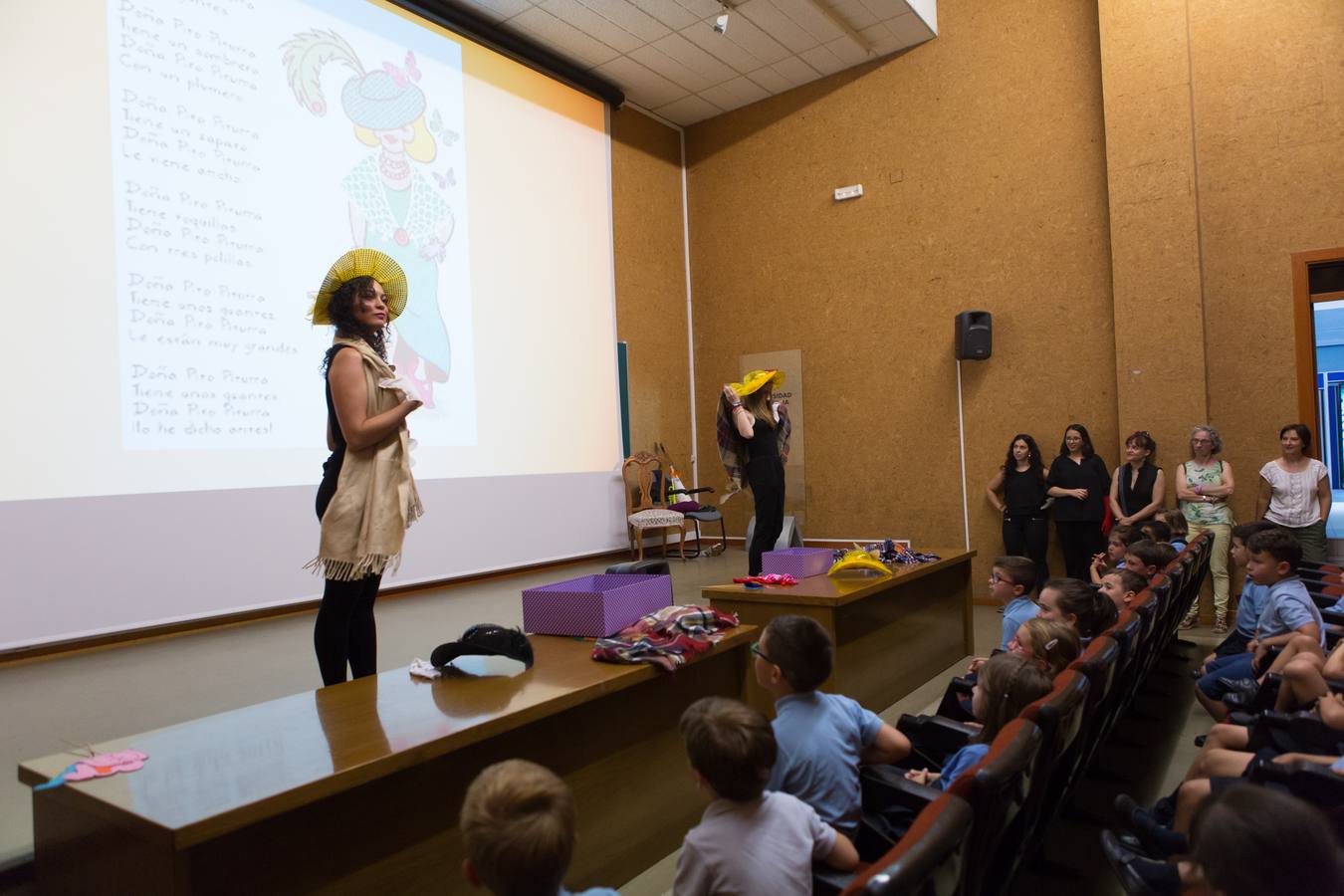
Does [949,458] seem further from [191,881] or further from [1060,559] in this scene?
[191,881]

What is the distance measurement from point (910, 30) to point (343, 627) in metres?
6.13

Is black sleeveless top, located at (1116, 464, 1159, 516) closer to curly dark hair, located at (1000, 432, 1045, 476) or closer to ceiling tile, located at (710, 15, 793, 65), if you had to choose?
curly dark hair, located at (1000, 432, 1045, 476)

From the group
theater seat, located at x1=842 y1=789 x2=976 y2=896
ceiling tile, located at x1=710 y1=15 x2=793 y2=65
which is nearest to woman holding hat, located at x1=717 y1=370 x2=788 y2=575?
theater seat, located at x1=842 y1=789 x2=976 y2=896

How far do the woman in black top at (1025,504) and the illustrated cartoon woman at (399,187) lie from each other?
3.90m

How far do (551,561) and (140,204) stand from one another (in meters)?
3.52

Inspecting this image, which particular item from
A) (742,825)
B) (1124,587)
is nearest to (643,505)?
(1124,587)

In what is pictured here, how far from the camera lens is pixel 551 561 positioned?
21.1 ft

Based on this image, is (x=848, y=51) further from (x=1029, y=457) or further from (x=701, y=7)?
(x=1029, y=457)

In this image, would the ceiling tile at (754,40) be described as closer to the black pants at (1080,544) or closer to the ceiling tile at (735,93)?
the ceiling tile at (735,93)

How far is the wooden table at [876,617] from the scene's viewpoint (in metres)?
2.89

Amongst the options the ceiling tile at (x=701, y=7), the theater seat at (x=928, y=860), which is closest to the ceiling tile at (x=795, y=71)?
the ceiling tile at (x=701, y=7)

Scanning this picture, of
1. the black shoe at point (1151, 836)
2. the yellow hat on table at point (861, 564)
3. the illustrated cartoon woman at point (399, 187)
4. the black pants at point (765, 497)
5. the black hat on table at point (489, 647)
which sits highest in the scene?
the illustrated cartoon woman at point (399, 187)

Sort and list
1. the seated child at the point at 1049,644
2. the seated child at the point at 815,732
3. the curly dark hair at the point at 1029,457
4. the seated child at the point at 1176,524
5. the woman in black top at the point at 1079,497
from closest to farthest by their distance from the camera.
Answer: the seated child at the point at 815,732 < the seated child at the point at 1049,644 < the seated child at the point at 1176,524 < the woman in black top at the point at 1079,497 < the curly dark hair at the point at 1029,457

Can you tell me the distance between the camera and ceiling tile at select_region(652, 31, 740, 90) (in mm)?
6391
